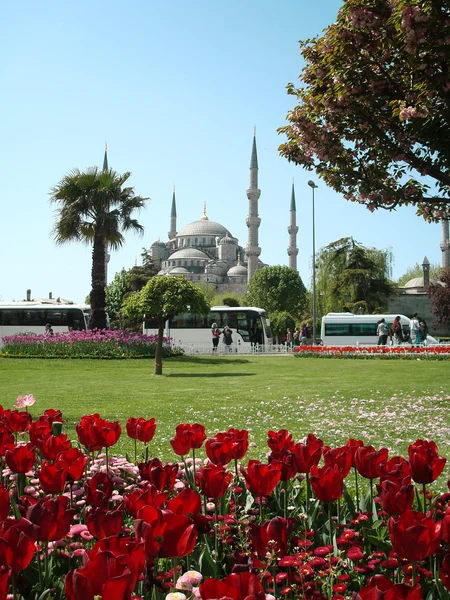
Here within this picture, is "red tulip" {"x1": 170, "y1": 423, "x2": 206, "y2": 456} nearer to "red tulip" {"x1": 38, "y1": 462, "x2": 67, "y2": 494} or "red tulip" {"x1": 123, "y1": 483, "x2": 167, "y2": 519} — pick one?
"red tulip" {"x1": 38, "y1": 462, "x2": 67, "y2": 494}

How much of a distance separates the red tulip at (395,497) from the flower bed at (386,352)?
823 inches

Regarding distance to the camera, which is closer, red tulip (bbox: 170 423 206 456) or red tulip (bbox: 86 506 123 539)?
red tulip (bbox: 86 506 123 539)

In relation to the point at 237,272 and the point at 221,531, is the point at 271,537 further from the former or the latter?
the point at 237,272

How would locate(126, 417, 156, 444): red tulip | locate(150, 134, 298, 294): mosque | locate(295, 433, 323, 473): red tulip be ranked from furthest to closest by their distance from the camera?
1. locate(150, 134, 298, 294): mosque
2. locate(126, 417, 156, 444): red tulip
3. locate(295, 433, 323, 473): red tulip

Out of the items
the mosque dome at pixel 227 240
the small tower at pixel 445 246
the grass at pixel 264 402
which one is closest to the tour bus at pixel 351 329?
the grass at pixel 264 402

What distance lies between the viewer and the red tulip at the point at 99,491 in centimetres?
198

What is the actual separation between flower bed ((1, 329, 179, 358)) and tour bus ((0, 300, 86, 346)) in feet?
24.2

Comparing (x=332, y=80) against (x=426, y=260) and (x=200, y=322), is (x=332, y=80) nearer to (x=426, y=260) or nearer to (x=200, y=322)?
(x=200, y=322)

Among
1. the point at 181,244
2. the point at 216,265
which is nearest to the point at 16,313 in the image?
the point at 216,265

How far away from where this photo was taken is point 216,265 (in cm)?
9600

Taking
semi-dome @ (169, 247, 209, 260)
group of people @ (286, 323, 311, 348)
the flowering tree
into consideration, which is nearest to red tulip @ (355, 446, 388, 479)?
the flowering tree

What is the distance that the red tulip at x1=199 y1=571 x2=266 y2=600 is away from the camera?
1.15m

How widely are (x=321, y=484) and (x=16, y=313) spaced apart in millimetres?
30008

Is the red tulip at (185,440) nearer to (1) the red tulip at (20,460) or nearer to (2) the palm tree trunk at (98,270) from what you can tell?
(1) the red tulip at (20,460)
